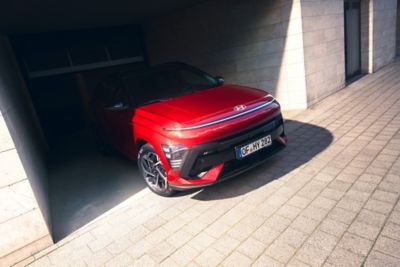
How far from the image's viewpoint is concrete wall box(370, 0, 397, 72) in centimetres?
918

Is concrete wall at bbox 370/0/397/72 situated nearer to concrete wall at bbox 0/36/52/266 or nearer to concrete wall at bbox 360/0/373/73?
concrete wall at bbox 360/0/373/73

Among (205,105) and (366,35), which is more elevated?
(366,35)

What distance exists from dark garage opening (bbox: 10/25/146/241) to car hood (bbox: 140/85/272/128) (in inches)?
55.8

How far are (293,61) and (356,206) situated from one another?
4.08m

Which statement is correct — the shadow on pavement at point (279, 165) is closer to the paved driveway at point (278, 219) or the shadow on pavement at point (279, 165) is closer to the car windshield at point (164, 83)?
the paved driveway at point (278, 219)

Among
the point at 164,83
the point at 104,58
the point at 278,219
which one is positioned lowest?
the point at 278,219

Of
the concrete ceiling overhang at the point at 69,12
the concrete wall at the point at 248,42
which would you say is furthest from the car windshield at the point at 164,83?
the concrete wall at the point at 248,42

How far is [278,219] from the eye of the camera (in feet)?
9.48

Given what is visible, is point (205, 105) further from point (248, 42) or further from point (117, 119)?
point (248, 42)

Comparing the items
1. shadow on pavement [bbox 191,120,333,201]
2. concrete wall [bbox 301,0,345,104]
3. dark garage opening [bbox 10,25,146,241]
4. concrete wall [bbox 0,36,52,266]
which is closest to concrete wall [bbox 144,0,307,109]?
concrete wall [bbox 301,0,345,104]

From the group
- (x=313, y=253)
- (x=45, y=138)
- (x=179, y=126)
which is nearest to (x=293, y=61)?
(x=179, y=126)

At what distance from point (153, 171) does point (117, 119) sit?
1.44 meters

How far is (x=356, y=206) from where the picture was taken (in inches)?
113

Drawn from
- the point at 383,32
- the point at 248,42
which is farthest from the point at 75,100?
the point at 383,32
